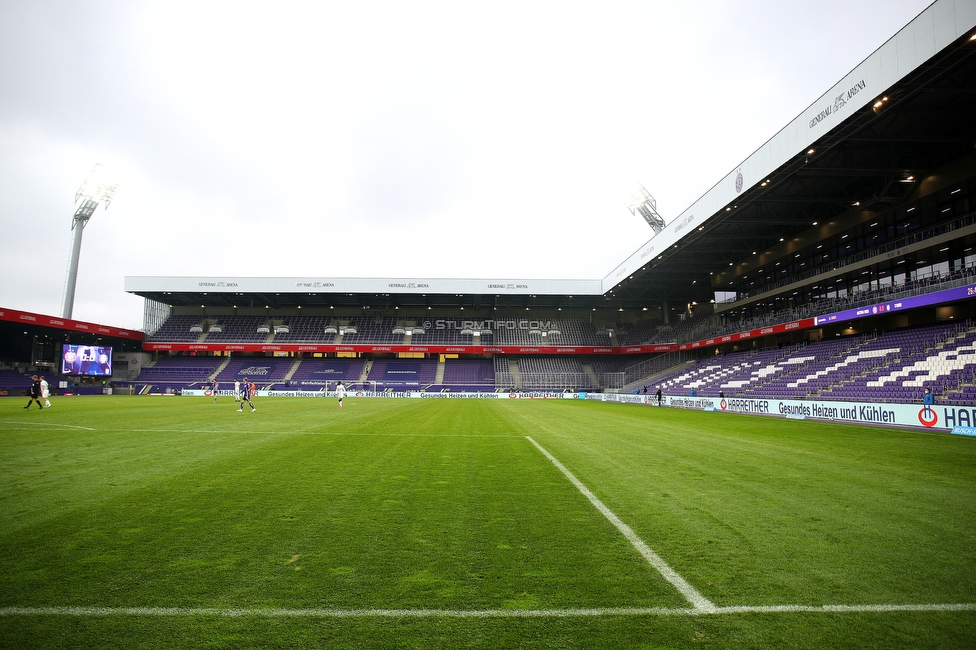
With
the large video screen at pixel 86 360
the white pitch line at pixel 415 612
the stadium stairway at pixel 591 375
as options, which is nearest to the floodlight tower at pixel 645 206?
the stadium stairway at pixel 591 375

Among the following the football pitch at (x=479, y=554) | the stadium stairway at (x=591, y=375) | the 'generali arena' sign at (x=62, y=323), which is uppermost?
the 'generali arena' sign at (x=62, y=323)

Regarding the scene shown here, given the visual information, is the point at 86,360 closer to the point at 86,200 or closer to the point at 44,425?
the point at 86,200

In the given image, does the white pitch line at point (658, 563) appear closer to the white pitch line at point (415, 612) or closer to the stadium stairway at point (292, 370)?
the white pitch line at point (415, 612)

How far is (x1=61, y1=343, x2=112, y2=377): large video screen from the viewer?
151 feet

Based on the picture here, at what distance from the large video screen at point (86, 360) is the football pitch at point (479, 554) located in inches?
1926

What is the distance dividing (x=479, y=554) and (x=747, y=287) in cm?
4748

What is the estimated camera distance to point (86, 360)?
47.3m

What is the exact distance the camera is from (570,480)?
7402 mm

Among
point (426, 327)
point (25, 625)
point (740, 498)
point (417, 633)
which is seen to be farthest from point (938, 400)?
point (426, 327)

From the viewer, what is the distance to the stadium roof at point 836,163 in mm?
16078

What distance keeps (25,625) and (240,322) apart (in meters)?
70.3

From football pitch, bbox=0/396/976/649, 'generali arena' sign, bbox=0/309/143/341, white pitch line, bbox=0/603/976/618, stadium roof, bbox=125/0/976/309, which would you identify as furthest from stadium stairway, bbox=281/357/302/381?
white pitch line, bbox=0/603/976/618

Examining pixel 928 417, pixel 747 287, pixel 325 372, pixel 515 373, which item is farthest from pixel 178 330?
pixel 928 417

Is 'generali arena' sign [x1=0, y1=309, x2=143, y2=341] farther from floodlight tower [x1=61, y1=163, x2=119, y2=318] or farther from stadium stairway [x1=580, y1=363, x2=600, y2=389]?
stadium stairway [x1=580, y1=363, x2=600, y2=389]
